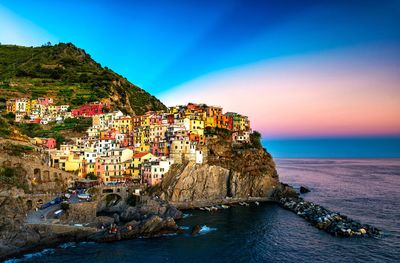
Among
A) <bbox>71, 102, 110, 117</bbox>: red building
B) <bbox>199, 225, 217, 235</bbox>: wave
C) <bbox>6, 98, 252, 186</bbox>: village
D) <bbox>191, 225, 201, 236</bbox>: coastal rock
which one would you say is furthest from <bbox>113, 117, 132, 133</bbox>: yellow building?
<bbox>191, 225, 201, 236</bbox>: coastal rock

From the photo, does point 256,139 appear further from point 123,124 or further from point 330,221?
point 330,221

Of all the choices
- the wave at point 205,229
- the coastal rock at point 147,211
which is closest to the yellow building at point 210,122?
the coastal rock at point 147,211

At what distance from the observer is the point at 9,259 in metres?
40.3

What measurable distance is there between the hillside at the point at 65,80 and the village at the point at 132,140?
15.3m

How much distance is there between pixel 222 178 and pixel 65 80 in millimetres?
101173

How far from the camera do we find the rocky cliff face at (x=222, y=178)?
72188 mm

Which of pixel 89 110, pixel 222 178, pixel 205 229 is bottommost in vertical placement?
pixel 205 229

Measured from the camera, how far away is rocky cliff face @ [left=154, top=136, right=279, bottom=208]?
72188 mm

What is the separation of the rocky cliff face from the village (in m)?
3.26

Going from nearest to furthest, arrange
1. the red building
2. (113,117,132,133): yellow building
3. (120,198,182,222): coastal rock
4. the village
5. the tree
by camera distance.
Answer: (120,198,182,222): coastal rock
the village
the tree
(113,117,132,133): yellow building
the red building

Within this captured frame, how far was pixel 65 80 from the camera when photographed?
14750 cm

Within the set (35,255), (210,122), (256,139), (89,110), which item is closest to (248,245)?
(35,255)

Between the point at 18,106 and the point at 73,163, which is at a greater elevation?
the point at 18,106

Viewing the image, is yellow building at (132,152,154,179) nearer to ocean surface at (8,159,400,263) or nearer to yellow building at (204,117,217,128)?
ocean surface at (8,159,400,263)
